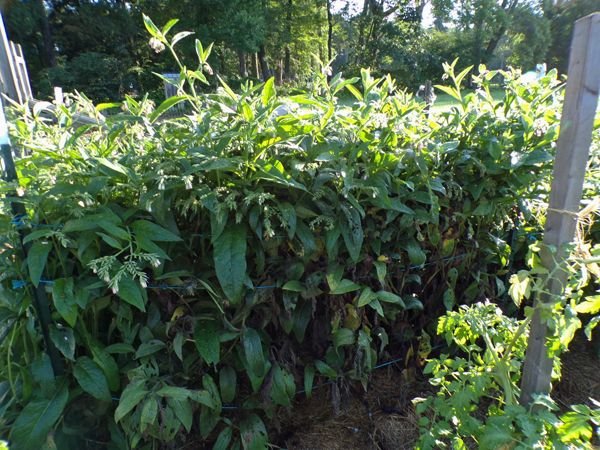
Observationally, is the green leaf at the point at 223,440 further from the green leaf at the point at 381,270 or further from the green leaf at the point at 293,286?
the green leaf at the point at 381,270

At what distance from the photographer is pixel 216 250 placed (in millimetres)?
1615

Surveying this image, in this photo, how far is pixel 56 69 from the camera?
64.2 ft

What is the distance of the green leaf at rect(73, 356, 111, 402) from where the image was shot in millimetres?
1619

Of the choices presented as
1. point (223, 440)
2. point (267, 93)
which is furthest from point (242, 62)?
point (223, 440)

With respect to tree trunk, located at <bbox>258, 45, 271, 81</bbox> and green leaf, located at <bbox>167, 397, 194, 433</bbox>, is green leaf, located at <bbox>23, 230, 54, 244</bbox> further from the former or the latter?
tree trunk, located at <bbox>258, 45, 271, 81</bbox>

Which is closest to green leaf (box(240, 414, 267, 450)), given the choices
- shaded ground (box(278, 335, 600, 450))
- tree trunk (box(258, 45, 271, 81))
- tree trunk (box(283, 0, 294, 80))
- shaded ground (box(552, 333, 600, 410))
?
shaded ground (box(278, 335, 600, 450))

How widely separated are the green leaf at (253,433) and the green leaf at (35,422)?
2.27 feet

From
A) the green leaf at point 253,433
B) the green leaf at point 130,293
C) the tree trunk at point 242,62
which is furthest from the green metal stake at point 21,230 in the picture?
the tree trunk at point 242,62

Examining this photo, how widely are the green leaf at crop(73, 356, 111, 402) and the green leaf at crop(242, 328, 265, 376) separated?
1.77 feet

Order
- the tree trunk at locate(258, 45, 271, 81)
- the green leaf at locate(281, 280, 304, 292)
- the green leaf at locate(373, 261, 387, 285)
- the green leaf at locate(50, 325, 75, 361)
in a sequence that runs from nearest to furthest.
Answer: the green leaf at locate(50, 325, 75, 361) → the green leaf at locate(281, 280, 304, 292) → the green leaf at locate(373, 261, 387, 285) → the tree trunk at locate(258, 45, 271, 81)

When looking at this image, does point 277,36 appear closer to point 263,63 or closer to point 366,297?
point 263,63

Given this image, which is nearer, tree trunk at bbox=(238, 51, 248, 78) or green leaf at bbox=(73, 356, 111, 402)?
green leaf at bbox=(73, 356, 111, 402)

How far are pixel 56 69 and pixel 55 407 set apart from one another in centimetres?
2198

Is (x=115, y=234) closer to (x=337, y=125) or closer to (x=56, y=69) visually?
(x=337, y=125)
